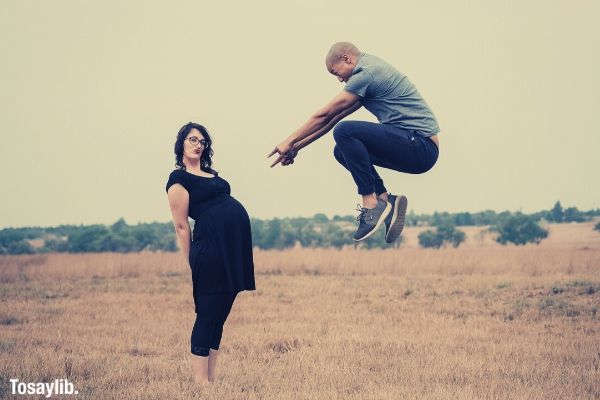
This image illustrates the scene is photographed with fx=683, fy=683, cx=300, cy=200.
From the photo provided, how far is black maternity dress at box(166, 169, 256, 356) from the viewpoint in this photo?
630cm

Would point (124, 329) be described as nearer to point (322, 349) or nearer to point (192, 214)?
point (322, 349)

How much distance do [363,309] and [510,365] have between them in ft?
21.1

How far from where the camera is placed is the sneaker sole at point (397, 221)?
546 cm

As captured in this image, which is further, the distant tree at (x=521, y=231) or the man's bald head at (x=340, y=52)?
the distant tree at (x=521, y=231)

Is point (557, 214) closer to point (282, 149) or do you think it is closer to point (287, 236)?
point (287, 236)

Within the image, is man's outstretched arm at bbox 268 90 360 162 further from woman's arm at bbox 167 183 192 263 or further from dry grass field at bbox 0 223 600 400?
dry grass field at bbox 0 223 600 400

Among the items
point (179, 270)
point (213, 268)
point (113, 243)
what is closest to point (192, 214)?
point (213, 268)

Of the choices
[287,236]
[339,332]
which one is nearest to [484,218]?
[287,236]

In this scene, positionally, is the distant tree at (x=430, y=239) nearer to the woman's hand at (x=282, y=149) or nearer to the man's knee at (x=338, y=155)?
the man's knee at (x=338, y=155)

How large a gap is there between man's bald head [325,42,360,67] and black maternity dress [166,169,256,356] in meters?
1.91

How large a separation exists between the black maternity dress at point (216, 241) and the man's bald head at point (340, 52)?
1908 mm

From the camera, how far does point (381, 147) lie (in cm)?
511

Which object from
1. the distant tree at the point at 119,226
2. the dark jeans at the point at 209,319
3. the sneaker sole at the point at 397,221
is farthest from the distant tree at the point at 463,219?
the sneaker sole at the point at 397,221

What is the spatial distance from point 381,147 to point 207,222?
6.50ft
